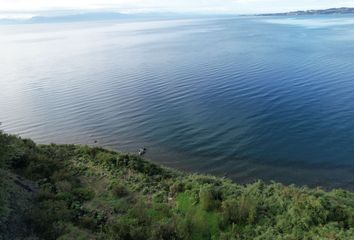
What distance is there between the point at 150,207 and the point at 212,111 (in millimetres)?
30449

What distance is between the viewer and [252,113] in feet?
163

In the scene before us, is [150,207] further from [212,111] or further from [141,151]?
[212,111]

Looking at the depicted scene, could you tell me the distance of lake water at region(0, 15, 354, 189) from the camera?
3688 cm

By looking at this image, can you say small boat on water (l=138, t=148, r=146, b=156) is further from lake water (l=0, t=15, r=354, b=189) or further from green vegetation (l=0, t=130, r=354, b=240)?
green vegetation (l=0, t=130, r=354, b=240)

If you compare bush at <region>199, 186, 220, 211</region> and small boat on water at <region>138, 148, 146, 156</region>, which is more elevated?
bush at <region>199, 186, 220, 211</region>

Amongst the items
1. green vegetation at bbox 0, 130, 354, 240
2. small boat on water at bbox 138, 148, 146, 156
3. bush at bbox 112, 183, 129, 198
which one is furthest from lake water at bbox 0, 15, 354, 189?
bush at bbox 112, 183, 129, 198

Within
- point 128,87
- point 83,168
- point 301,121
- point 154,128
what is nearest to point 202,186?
point 83,168

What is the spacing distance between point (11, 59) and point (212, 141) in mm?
103392

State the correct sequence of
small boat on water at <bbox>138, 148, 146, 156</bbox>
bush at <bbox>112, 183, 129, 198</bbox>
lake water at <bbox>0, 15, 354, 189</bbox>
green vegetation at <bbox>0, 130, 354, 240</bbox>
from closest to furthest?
1. green vegetation at <bbox>0, 130, 354, 240</bbox>
2. bush at <bbox>112, 183, 129, 198</bbox>
3. lake water at <bbox>0, 15, 354, 189</bbox>
4. small boat on water at <bbox>138, 148, 146, 156</bbox>

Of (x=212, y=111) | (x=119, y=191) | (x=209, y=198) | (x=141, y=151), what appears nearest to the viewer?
(x=209, y=198)

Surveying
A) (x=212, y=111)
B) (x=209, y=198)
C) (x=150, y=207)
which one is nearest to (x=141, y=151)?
(x=212, y=111)

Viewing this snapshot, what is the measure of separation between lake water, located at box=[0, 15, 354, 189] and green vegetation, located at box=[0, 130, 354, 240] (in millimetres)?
9234

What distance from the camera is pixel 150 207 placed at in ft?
74.7

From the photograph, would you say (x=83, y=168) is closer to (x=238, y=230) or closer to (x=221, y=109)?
(x=238, y=230)
